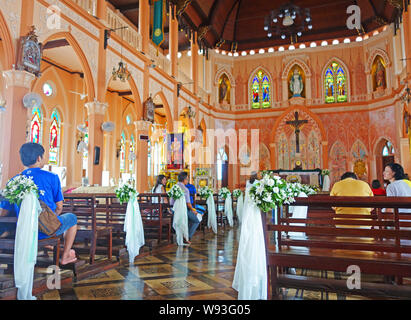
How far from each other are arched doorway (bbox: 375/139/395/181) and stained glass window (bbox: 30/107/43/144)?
666 inches

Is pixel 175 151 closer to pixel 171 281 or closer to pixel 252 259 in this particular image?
pixel 171 281

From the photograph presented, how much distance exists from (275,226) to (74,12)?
348 inches

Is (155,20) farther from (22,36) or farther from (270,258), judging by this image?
(270,258)

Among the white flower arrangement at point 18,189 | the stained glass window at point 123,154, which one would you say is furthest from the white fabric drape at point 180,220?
the stained glass window at point 123,154

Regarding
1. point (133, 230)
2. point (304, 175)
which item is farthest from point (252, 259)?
point (304, 175)

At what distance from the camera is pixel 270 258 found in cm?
293

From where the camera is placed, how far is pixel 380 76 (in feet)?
59.8

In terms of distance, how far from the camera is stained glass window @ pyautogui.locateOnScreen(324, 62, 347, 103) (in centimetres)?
1967

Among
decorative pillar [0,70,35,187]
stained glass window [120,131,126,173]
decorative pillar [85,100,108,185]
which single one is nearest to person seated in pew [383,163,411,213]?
decorative pillar [0,70,35,187]

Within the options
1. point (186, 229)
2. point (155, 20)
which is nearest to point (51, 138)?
point (155, 20)

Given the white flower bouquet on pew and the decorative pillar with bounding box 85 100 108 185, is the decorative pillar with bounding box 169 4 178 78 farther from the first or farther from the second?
the white flower bouquet on pew

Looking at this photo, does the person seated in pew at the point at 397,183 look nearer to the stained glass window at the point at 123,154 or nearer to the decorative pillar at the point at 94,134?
the decorative pillar at the point at 94,134

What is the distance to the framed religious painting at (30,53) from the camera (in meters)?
7.10
